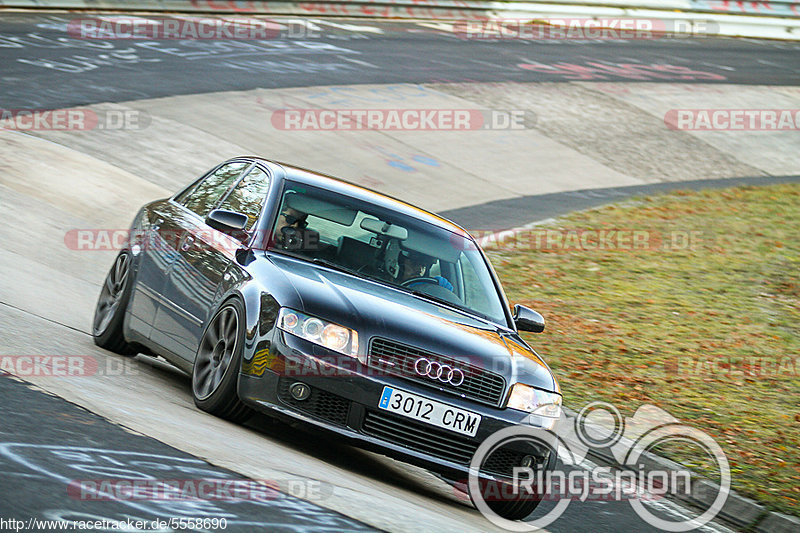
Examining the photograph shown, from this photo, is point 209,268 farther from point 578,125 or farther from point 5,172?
point 578,125

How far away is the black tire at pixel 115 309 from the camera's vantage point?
880cm

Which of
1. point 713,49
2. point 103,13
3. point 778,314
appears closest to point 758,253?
point 778,314

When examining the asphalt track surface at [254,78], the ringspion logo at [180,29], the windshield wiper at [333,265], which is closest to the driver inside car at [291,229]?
the windshield wiper at [333,265]

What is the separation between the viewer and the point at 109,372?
25.9ft

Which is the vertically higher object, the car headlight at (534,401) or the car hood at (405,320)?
the car hood at (405,320)

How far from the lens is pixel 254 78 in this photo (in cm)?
2242

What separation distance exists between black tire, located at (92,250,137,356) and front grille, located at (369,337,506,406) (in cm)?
287

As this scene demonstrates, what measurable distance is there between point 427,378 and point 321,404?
1.93 feet

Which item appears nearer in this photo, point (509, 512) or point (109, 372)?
point (509, 512)

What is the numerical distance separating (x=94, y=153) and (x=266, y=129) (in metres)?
3.65

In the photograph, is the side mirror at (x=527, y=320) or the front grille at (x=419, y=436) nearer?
the front grille at (x=419, y=436)

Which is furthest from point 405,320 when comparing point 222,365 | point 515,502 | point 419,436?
point 515,502

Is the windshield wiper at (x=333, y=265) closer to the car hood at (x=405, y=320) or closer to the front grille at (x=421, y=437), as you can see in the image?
the car hood at (x=405, y=320)

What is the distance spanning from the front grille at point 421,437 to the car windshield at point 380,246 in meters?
1.20
